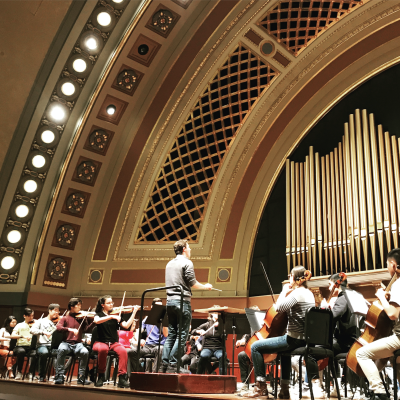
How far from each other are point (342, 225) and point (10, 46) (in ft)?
22.8

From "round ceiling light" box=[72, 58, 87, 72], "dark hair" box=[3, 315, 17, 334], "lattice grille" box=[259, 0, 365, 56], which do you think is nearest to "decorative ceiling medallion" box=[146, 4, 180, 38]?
"round ceiling light" box=[72, 58, 87, 72]

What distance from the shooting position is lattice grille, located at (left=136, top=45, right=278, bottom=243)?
9805 mm

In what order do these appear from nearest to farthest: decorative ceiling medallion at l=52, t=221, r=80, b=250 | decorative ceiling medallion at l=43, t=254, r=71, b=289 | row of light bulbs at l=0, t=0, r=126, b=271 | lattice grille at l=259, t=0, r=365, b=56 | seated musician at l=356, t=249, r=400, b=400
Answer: seated musician at l=356, t=249, r=400, b=400
lattice grille at l=259, t=0, r=365, b=56
row of light bulbs at l=0, t=0, r=126, b=271
decorative ceiling medallion at l=43, t=254, r=71, b=289
decorative ceiling medallion at l=52, t=221, r=80, b=250

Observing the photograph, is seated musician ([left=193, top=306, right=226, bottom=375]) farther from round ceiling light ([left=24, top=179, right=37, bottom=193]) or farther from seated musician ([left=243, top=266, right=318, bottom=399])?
round ceiling light ([left=24, top=179, right=37, bottom=193])

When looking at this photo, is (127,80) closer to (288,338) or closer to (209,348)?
(209,348)

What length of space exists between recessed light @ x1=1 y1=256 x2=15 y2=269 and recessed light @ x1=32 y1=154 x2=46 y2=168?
1.98 m

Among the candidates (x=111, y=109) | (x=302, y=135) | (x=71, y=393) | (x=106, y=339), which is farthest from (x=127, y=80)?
(x=71, y=393)

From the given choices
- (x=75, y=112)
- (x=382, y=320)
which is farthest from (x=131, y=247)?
(x=382, y=320)

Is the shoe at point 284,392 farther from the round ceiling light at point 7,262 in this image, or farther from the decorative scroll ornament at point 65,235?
the round ceiling light at point 7,262

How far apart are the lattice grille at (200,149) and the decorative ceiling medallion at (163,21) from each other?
1.36m

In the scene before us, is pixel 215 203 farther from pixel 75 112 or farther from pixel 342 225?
pixel 75 112

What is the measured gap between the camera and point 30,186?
32.2 feet

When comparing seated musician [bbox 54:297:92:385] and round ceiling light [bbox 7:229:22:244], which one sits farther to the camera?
round ceiling light [bbox 7:229:22:244]

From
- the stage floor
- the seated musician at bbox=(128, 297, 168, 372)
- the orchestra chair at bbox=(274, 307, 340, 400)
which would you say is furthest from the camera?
the seated musician at bbox=(128, 297, 168, 372)
